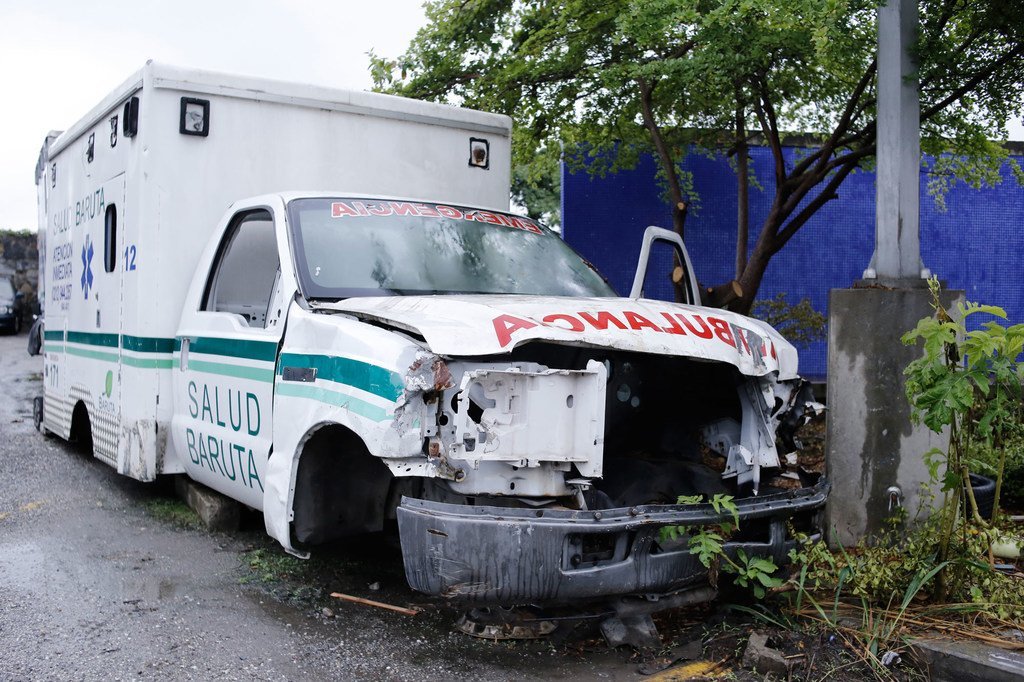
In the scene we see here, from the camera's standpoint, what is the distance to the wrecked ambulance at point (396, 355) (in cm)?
363

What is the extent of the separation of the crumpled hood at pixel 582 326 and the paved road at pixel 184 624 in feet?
4.30

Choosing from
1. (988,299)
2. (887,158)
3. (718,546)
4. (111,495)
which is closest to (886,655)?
(718,546)

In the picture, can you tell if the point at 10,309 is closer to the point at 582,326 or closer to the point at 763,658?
the point at 582,326

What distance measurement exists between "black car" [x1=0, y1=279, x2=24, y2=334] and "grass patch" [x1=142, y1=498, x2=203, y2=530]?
1865 centimetres

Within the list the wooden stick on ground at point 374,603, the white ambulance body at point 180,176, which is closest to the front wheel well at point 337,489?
the wooden stick on ground at point 374,603

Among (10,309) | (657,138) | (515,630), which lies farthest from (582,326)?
(10,309)

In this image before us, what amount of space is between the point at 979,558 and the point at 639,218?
8692 mm

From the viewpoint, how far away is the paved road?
3814 millimetres

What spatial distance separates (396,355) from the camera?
12.1 feet

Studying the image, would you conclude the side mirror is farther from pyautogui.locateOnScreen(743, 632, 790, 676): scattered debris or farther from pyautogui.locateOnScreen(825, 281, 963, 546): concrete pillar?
pyautogui.locateOnScreen(743, 632, 790, 676): scattered debris

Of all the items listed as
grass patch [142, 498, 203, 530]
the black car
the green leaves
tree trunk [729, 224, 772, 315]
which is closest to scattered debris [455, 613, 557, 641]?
the green leaves

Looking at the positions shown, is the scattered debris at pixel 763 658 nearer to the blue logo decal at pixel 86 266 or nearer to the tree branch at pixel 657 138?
the blue logo decal at pixel 86 266

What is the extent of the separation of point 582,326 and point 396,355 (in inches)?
29.3

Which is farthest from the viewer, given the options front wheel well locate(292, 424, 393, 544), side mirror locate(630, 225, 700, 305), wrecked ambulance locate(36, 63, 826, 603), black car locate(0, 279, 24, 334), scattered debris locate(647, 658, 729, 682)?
black car locate(0, 279, 24, 334)
